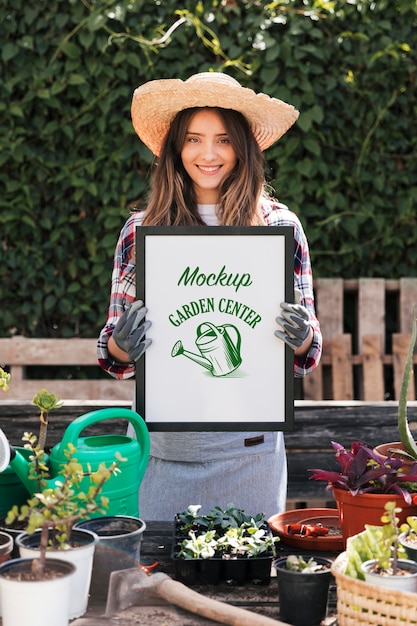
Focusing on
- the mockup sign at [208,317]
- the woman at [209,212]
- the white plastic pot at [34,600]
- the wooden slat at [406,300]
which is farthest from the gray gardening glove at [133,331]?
the wooden slat at [406,300]

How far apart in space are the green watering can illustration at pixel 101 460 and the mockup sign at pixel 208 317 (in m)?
0.22

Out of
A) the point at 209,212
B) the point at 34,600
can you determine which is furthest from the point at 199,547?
the point at 209,212

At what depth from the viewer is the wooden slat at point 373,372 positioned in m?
3.83

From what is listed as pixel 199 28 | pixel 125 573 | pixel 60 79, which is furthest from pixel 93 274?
pixel 125 573

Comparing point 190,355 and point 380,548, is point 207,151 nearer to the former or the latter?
point 190,355

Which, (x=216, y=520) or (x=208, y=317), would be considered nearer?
(x=216, y=520)

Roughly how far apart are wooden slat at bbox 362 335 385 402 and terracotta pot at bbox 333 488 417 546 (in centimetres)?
220

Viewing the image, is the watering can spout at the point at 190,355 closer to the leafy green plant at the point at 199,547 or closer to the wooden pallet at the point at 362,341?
the leafy green plant at the point at 199,547

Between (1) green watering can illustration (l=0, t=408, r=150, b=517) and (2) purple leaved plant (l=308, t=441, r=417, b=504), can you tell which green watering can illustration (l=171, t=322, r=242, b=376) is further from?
(2) purple leaved plant (l=308, t=441, r=417, b=504)

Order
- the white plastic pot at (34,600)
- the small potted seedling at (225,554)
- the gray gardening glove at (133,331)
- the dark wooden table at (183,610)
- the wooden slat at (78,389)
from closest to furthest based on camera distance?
1. the white plastic pot at (34,600)
2. the dark wooden table at (183,610)
3. the small potted seedling at (225,554)
4. the gray gardening glove at (133,331)
5. the wooden slat at (78,389)

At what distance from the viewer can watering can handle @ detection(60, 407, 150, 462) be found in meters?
1.62

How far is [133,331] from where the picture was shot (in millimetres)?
1919

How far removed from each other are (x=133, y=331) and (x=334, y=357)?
2.05 m

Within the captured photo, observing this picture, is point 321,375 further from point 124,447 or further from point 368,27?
point 124,447
